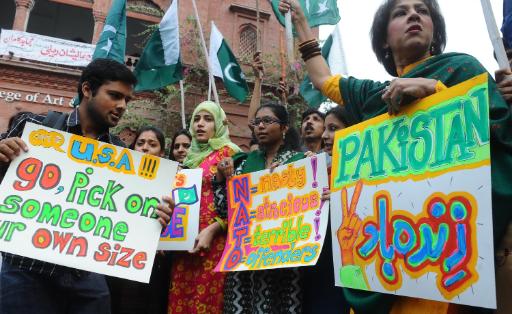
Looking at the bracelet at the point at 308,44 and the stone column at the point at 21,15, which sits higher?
the stone column at the point at 21,15

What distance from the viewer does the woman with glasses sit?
2094mm

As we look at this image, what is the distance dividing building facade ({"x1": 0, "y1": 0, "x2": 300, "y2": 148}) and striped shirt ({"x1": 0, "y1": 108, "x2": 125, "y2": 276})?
9.70m

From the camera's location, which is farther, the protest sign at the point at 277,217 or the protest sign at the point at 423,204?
Result: the protest sign at the point at 277,217

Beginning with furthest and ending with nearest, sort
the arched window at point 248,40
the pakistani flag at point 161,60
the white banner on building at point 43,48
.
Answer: the arched window at point 248,40 < the white banner on building at point 43,48 < the pakistani flag at point 161,60

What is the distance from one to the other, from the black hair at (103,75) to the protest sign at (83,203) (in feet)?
1.02

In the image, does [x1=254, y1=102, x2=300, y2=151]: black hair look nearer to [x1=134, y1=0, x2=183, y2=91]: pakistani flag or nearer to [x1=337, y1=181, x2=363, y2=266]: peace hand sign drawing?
[x1=337, y1=181, x2=363, y2=266]: peace hand sign drawing

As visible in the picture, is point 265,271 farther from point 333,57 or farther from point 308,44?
point 333,57

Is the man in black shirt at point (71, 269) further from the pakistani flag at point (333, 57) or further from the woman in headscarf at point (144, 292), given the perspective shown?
the pakistani flag at point (333, 57)

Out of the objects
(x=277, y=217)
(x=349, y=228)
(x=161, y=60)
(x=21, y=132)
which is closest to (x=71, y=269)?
(x=21, y=132)

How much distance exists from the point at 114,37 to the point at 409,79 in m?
5.16

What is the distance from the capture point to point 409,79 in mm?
1334

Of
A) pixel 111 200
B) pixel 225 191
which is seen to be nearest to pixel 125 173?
pixel 111 200

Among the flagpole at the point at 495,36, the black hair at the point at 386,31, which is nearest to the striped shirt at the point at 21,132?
the black hair at the point at 386,31

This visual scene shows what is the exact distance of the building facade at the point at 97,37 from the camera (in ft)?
38.0
